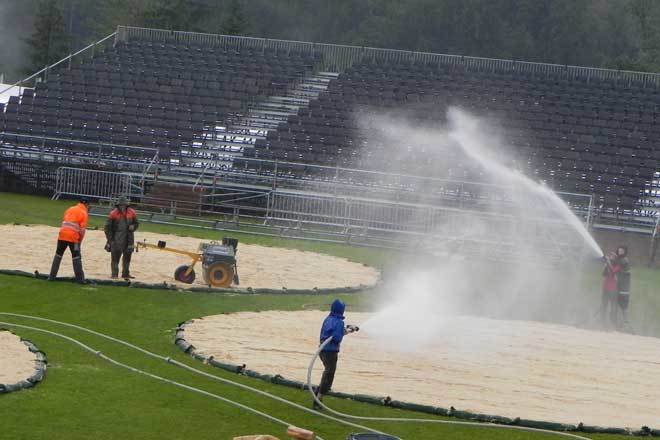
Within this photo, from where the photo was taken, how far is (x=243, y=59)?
2101 inches

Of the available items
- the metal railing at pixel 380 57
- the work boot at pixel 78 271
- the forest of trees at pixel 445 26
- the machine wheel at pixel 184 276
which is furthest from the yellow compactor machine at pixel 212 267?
the forest of trees at pixel 445 26

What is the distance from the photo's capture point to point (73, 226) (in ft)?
79.5

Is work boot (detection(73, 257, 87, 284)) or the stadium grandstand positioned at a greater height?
the stadium grandstand

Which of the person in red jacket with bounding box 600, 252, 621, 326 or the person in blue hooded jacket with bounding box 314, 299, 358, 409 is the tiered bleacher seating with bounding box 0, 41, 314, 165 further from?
the person in blue hooded jacket with bounding box 314, 299, 358, 409

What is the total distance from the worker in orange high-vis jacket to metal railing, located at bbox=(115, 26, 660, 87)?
98.2 feet

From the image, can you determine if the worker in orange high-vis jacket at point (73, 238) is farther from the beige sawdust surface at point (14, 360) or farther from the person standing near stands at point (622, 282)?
the person standing near stands at point (622, 282)

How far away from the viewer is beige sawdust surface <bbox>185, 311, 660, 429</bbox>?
17.1 metres

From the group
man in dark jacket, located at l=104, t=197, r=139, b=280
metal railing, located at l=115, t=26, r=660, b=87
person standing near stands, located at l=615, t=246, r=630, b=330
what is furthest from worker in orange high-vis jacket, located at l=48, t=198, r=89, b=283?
metal railing, located at l=115, t=26, r=660, b=87

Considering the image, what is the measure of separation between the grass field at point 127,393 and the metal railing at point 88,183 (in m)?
19.4

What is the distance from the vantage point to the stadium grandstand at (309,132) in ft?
138

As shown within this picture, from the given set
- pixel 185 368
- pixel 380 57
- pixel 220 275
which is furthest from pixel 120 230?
pixel 380 57

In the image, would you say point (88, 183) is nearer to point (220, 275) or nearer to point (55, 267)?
point (220, 275)

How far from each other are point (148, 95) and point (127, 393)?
114ft

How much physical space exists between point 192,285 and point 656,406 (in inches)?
442
